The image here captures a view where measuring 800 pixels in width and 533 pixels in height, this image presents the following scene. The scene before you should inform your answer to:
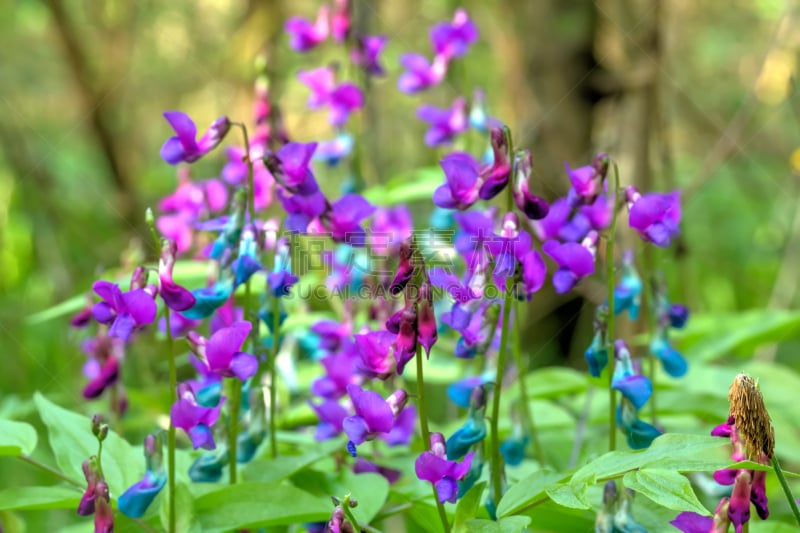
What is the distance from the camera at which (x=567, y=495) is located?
961 mm

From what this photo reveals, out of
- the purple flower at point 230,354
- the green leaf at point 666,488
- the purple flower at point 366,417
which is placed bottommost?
the green leaf at point 666,488

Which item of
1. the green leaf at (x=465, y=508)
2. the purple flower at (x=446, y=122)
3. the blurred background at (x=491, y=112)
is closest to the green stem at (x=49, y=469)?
the green leaf at (x=465, y=508)

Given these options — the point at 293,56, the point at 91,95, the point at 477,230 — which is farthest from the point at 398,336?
the point at 293,56

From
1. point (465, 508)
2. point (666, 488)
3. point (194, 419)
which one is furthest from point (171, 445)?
point (666, 488)

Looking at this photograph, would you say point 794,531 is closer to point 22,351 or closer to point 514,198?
point 514,198

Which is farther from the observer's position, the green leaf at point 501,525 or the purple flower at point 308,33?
the purple flower at point 308,33

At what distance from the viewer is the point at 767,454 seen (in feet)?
3.25

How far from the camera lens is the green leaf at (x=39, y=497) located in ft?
3.74

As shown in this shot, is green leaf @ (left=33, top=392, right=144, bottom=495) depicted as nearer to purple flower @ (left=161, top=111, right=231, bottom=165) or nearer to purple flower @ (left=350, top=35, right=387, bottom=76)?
purple flower @ (left=161, top=111, right=231, bottom=165)

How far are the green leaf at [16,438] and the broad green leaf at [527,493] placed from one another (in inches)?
26.3

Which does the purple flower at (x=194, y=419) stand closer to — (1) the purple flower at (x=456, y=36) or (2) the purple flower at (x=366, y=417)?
(2) the purple flower at (x=366, y=417)

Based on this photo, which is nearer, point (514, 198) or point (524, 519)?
point (524, 519)

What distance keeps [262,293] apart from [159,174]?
4.09 meters

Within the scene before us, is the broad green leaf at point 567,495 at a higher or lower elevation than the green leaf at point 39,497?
higher
